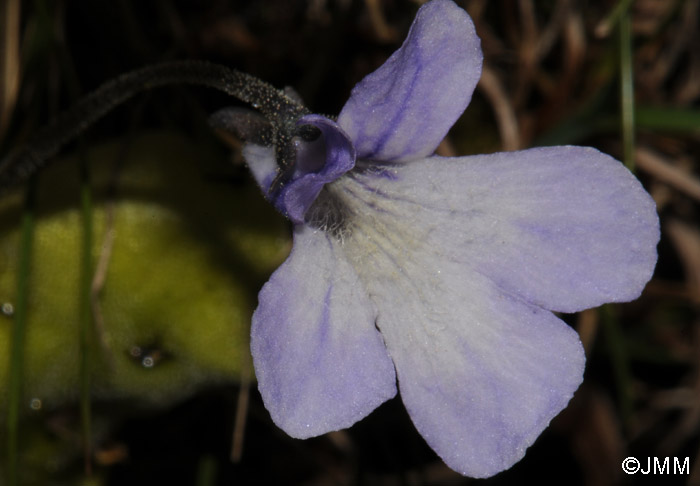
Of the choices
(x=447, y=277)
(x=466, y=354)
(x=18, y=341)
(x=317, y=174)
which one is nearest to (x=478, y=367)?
(x=466, y=354)

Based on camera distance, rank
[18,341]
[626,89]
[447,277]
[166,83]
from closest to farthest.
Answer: [447,277] → [166,83] → [18,341] → [626,89]

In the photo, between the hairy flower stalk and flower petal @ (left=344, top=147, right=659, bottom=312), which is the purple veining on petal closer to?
the hairy flower stalk

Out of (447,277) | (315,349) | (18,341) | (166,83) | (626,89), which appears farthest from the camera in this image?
(626,89)

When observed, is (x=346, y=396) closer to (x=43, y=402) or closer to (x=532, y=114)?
(x=43, y=402)

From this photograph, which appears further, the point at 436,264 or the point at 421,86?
the point at 436,264

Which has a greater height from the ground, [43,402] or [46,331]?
[46,331]

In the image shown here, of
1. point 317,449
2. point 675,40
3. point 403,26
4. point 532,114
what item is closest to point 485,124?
point 532,114

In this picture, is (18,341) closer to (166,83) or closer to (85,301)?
(85,301)

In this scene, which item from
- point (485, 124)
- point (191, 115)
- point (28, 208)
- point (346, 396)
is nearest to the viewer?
point (346, 396)
